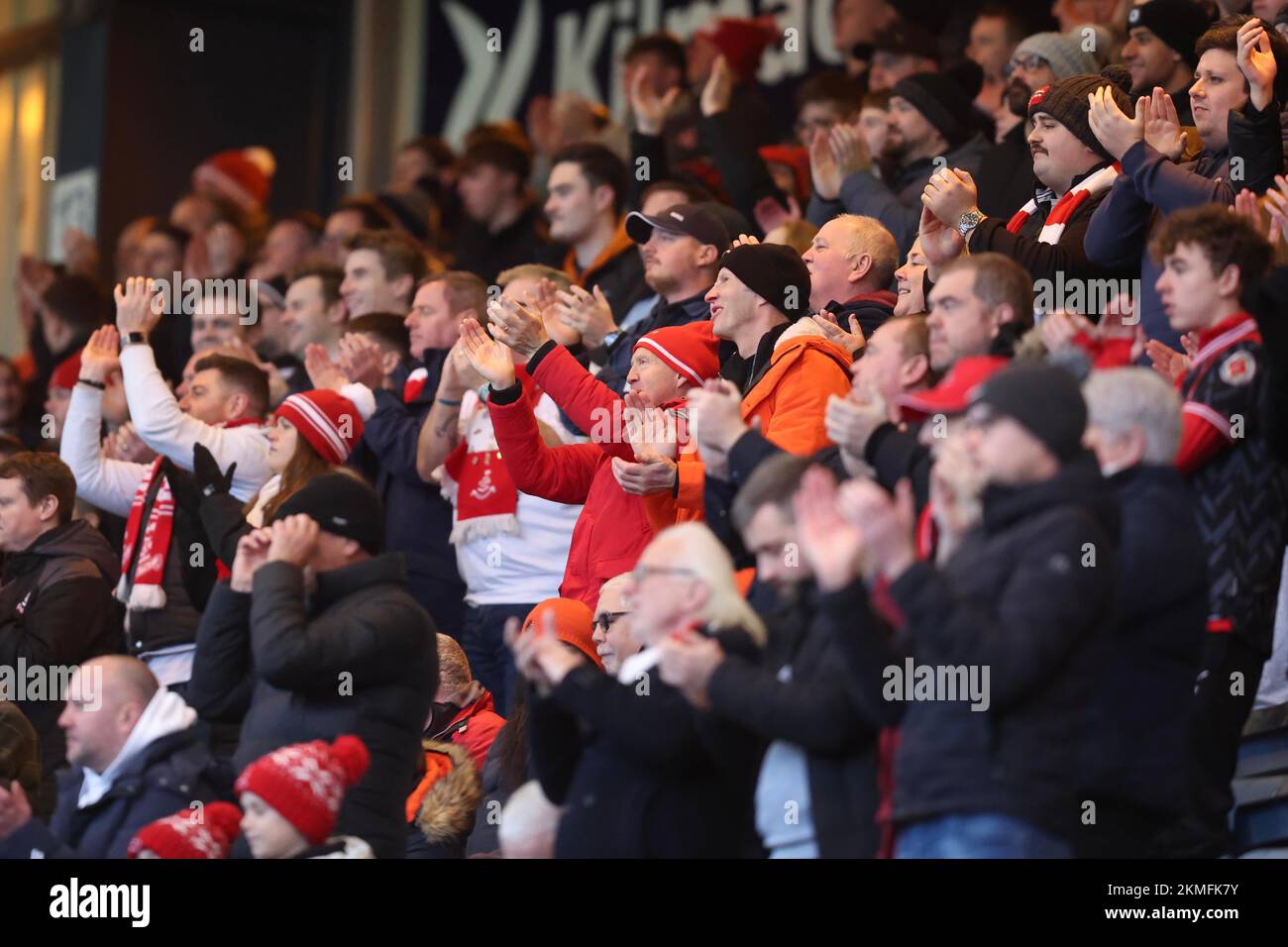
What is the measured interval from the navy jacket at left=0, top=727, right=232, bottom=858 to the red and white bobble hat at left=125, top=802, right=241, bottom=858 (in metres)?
0.24

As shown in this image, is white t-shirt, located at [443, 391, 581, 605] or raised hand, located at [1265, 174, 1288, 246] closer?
raised hand, located at [1265, 174, 1288, 246]

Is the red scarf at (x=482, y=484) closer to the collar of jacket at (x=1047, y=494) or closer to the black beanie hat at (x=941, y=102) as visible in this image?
the black beanie hat at (x=941, y=102)

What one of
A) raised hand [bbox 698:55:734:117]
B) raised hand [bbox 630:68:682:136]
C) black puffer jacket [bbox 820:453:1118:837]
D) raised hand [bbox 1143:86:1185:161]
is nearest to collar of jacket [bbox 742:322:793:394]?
raised hand [bbox 1143:86:1185:161]

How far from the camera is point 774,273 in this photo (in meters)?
5.74

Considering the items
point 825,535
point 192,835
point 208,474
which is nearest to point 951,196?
point 825,535

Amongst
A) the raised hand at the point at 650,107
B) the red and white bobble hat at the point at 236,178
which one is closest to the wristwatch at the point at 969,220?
the raised hand at the point at 650,107

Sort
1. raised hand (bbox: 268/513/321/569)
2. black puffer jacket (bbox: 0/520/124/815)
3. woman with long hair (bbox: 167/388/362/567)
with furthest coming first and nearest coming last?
1. black puffer jacket (bbox: 0/520/124/815)
2. woman with long hair (bbox: 167/388/362/567)
3. raised hand (bbox: 268/513/321/569)

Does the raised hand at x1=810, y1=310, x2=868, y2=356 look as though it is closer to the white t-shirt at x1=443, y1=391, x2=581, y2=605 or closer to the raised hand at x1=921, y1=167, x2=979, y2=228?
the raised hand at x1=921, y1=167, x2=979, y2=228

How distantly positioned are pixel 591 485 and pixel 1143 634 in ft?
8.19

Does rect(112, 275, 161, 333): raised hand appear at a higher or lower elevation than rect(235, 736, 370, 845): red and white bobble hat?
higher

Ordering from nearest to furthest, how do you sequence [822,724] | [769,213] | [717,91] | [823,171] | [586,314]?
[822,724]
[586,314]
[823,171]
[769,213]
[717,91]

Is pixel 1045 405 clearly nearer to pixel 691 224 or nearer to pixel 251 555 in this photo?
pixel 251 555

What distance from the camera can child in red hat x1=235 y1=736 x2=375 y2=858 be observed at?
4.36 metres

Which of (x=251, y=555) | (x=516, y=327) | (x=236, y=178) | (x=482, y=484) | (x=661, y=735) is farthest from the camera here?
(x=236, y=178)
